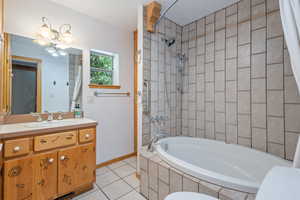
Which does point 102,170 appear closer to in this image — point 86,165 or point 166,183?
point 86,165

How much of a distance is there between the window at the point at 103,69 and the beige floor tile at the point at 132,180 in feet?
4.92

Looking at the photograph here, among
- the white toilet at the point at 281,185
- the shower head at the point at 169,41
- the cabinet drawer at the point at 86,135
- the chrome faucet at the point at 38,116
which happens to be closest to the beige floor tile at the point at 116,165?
the cabinet drawer at the point at 86,135

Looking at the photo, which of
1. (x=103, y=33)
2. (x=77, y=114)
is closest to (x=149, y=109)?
(x=77, y=114)

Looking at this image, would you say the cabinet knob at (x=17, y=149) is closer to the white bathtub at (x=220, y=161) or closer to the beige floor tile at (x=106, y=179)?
the beige floor tile at (x=106, y=179)

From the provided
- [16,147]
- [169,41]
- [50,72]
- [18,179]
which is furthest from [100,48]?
[18,179]

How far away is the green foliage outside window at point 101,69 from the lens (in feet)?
7.24

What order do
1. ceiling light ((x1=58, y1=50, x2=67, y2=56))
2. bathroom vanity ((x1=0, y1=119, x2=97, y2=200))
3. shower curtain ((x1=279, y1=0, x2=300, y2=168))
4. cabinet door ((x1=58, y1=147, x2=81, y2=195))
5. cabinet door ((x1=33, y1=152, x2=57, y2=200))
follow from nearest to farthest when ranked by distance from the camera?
shower curtain ((x1=279, y1=0, x2=300, y2=168)), bathroom vanity ((x1=0, y1=119, x2=97, y2=200)), cabinet door ((x1=33, y1=152, x2=57, y2=200)), cabinet door ((x1=58, y1=147, x2=81, y2=195)), ceiling light ((x1=58, y1=50, x2=67, y2=56))

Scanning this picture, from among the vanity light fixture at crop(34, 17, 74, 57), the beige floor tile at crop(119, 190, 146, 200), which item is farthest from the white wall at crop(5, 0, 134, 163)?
the beige floor tile at crop(119, 190, 146, 200)

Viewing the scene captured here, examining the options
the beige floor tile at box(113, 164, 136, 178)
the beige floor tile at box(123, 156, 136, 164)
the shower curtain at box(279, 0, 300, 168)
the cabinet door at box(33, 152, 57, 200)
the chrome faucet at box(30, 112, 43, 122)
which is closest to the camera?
the shower curtain at box(279, 0, 300, 168)

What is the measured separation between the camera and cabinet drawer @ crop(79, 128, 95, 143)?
1.53m

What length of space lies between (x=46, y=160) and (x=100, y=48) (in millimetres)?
1735

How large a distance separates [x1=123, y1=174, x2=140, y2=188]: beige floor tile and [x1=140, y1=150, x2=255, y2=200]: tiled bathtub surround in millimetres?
208

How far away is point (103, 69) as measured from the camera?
91.4 inches

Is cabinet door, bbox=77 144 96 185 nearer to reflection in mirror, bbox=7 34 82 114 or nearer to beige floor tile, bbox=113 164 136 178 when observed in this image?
beige floor tile, bbox=113 164 136 178
